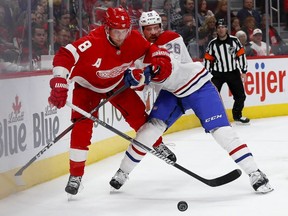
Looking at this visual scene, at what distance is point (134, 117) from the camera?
15.2 ft

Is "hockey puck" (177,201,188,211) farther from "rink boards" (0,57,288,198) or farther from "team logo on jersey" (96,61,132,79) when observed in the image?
"rink boards" (0,57,288,198)

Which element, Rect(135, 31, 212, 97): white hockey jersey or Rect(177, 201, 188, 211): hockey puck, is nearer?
Rect(177, 201, 188, 211): hockey puck

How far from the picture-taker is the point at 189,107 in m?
4.53

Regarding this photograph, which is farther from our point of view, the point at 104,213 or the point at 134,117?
the point at 134,117

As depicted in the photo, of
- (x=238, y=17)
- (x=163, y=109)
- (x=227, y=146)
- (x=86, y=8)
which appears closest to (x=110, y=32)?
(x=163, y=109)

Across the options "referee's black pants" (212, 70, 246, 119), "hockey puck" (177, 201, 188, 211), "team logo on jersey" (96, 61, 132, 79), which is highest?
"team logo on jersey" (96, 61, 132, 79)

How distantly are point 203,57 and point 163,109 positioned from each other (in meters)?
4.25

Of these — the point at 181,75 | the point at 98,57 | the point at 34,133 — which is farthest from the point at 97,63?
the point at 34,133

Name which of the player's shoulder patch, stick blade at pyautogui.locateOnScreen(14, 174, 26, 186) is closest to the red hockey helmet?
the player's shoulder patch

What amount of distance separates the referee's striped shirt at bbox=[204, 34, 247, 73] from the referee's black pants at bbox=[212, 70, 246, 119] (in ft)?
0.17

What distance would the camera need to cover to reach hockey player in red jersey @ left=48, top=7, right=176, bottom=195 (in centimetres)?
420

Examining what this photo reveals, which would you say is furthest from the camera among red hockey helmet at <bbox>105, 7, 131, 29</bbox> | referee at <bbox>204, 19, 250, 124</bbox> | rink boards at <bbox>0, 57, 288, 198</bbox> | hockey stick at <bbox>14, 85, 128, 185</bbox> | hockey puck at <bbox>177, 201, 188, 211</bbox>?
referee at <bbox>204, 19, 250, 124</bbox>

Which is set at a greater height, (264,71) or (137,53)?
(137,53)

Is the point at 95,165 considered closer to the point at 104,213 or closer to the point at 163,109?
the point at 163,109
